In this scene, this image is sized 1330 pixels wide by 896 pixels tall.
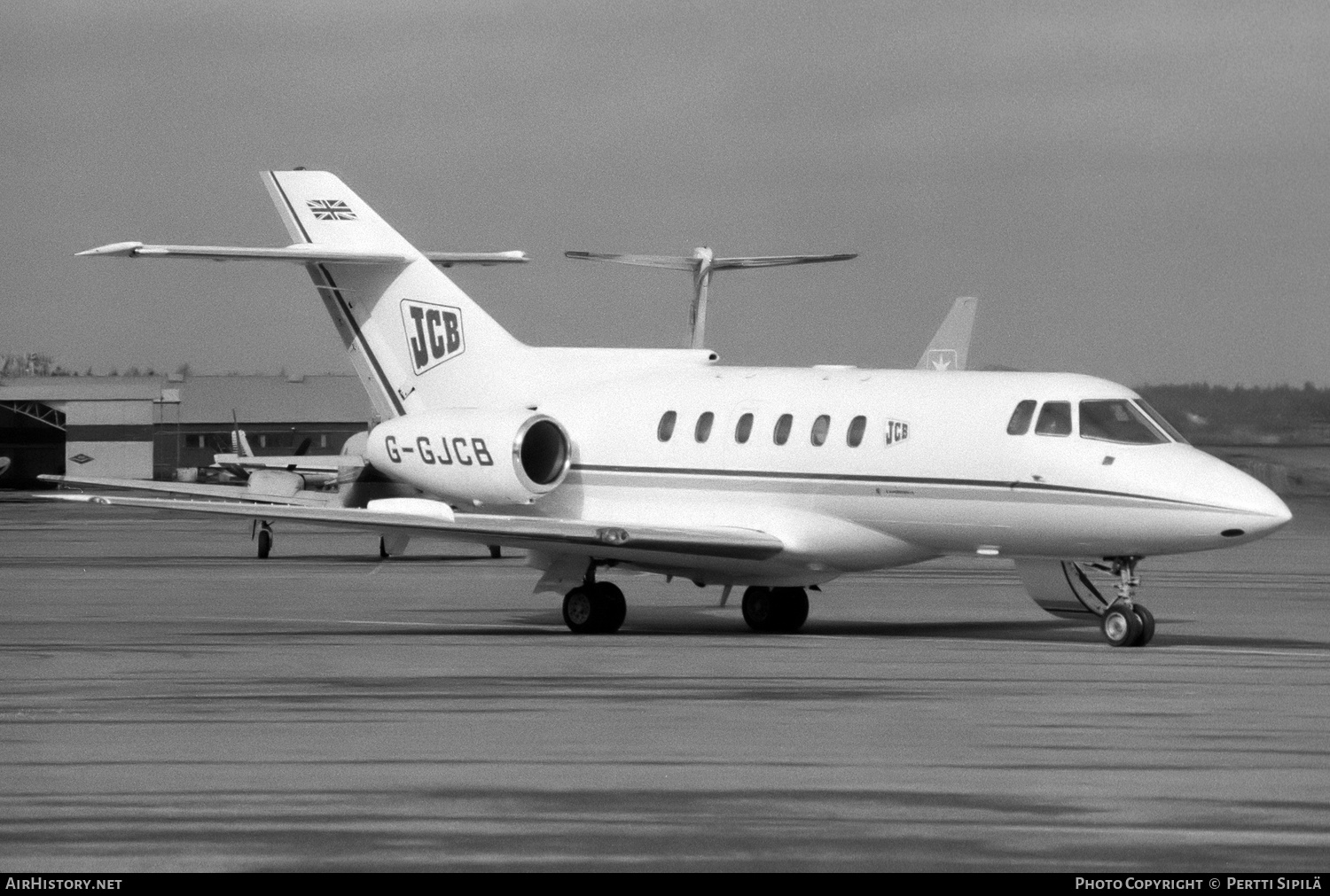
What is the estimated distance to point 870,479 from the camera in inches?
764

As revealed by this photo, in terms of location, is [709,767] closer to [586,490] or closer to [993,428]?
[993,428]

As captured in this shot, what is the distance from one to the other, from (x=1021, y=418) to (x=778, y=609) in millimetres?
3903

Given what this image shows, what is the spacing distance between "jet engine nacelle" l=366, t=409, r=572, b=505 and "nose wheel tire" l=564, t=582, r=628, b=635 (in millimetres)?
1498

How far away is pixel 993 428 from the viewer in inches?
737

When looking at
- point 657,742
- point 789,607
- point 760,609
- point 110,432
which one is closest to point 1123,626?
point 789,607

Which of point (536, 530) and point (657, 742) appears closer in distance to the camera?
point (657, 742)

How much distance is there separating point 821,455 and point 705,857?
11.5m

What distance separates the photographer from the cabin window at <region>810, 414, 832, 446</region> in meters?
20.0

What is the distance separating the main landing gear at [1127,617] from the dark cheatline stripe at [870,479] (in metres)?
0.81

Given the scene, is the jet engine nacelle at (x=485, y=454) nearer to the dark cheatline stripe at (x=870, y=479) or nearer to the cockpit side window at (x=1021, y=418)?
the dark cheatline stripe at (x=870, y=479)

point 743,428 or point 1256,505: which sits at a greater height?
point 743,428

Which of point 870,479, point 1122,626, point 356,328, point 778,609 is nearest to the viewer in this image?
point 1122,626

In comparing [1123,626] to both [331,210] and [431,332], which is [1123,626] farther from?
[331,210]

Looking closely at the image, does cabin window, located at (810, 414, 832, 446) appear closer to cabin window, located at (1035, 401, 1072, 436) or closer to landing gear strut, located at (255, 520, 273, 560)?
cabin window, located at (1035, 401, 1072, 436)
